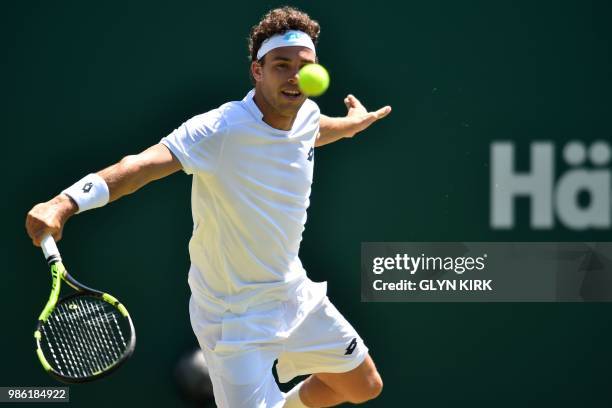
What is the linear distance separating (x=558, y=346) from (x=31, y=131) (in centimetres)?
241

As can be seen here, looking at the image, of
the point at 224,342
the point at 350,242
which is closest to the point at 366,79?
the point at 350,242

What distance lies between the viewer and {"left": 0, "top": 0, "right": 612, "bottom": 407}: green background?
4738mm

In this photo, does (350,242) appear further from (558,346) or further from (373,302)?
(558,346)

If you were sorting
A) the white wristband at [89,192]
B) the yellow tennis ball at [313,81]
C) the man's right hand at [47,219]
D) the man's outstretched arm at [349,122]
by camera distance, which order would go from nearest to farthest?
the man's right hand at [47,219] < the white wristband at [89,192] < the yellow tennis ball at [313,81] < the man's outstretched arm at [349,122]

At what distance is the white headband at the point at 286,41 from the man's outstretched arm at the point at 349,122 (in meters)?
0.44

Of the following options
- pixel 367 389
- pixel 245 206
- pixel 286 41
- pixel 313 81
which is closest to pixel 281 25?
pixel 286 41

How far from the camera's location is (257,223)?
3707 millimetres

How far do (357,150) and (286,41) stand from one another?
112 cm

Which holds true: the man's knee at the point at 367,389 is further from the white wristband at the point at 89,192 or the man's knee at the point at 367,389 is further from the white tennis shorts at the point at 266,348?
the white wristband at the point at 89,192

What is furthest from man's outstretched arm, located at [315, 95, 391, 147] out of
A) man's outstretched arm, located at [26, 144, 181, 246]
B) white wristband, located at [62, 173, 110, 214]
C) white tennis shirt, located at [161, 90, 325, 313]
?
white wristband, located at [62, 173, 110, 214]

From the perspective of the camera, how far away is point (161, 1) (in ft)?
15.5

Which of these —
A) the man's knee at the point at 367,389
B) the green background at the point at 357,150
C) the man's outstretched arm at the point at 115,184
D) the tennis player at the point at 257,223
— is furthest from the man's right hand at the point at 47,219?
the green background at the point at 357,150

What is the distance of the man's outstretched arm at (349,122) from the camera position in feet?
13.8

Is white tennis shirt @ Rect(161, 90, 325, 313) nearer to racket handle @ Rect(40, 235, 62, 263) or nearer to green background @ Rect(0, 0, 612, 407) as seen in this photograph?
racket handle @ Rect(40, 235, 62, 263)
